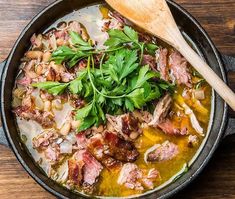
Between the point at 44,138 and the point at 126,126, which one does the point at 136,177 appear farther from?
the point at 44,138

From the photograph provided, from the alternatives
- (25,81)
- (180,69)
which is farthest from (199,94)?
(25,81)

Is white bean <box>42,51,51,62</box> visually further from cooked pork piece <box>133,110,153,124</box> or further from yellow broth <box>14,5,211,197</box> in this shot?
cooked pork piece <box>133,110,153,124</box>

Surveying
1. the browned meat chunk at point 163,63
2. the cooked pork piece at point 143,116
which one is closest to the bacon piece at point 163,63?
the browned meat chunk at point 163,63

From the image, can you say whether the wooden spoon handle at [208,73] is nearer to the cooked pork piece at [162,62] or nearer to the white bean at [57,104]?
the cooked pork piece at [162,62]

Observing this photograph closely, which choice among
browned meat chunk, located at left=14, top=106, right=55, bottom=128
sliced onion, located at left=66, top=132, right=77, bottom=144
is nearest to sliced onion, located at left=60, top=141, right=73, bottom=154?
sliced onion, located at left=66, top=132, right=77, bottom=144

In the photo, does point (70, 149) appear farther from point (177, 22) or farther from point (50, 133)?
point (177, 22)
